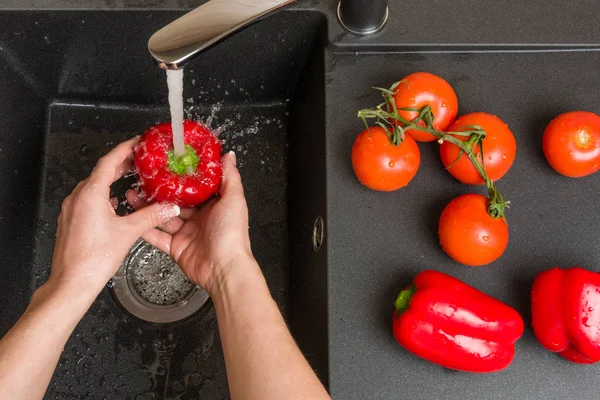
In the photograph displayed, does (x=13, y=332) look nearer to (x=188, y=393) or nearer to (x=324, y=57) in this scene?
(x=188, y=393)

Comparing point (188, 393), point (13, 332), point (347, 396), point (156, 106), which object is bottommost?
point (188, 393)

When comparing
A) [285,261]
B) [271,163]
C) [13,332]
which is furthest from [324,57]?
[13,332]

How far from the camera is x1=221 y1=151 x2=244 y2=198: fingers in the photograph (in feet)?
2.85

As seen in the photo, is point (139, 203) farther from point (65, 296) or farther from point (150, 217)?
point (65, 296)

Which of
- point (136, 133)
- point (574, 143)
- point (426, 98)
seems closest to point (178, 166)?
point (136, 133)

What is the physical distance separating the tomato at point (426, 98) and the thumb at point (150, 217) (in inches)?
14.5

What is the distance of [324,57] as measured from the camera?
2.92ft

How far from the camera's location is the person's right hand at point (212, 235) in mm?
824

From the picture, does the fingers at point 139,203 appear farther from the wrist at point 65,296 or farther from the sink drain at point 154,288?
the wrist at point 65,296

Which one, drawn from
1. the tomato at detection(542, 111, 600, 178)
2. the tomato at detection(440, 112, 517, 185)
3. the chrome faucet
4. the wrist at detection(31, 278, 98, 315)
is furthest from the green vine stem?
the wrist at detection(31, 278, 98, 315)

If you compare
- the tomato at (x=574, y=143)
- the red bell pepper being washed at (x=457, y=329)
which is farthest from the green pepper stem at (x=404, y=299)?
the tomato at (x=574, y=143)

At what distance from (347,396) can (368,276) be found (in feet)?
0.53

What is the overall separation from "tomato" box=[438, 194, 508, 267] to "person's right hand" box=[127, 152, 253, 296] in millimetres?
283

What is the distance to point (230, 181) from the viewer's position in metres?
0.88
